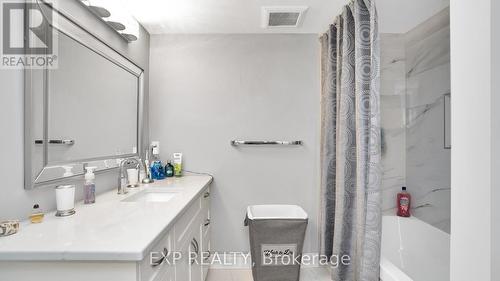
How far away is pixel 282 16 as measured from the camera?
2004 mm

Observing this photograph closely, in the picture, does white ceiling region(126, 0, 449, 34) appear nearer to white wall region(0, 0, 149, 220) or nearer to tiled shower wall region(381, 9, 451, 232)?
tiled shower wall region(381, 9, 451, 232)

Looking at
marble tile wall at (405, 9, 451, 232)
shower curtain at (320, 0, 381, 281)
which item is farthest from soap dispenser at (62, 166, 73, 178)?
marble tile wall at (405, 9, 451, 232)

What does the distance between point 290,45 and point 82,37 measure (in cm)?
169

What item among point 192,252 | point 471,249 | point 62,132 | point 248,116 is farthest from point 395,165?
point 62,132

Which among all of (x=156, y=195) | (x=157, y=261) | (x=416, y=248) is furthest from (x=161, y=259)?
(x=416, y=248)

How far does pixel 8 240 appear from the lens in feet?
2.80

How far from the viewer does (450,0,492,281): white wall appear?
67cm

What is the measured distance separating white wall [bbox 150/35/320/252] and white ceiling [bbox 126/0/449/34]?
128 mm

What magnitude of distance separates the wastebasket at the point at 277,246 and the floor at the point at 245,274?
256mm

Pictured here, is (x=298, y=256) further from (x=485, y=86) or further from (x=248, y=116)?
(x=485, y=86)

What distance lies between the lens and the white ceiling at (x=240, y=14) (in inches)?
72.3

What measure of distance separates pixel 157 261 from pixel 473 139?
1154 mm

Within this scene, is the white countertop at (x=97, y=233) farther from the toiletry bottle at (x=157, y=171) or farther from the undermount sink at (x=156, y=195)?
the toiletry bottle at (x=157, y=171)
